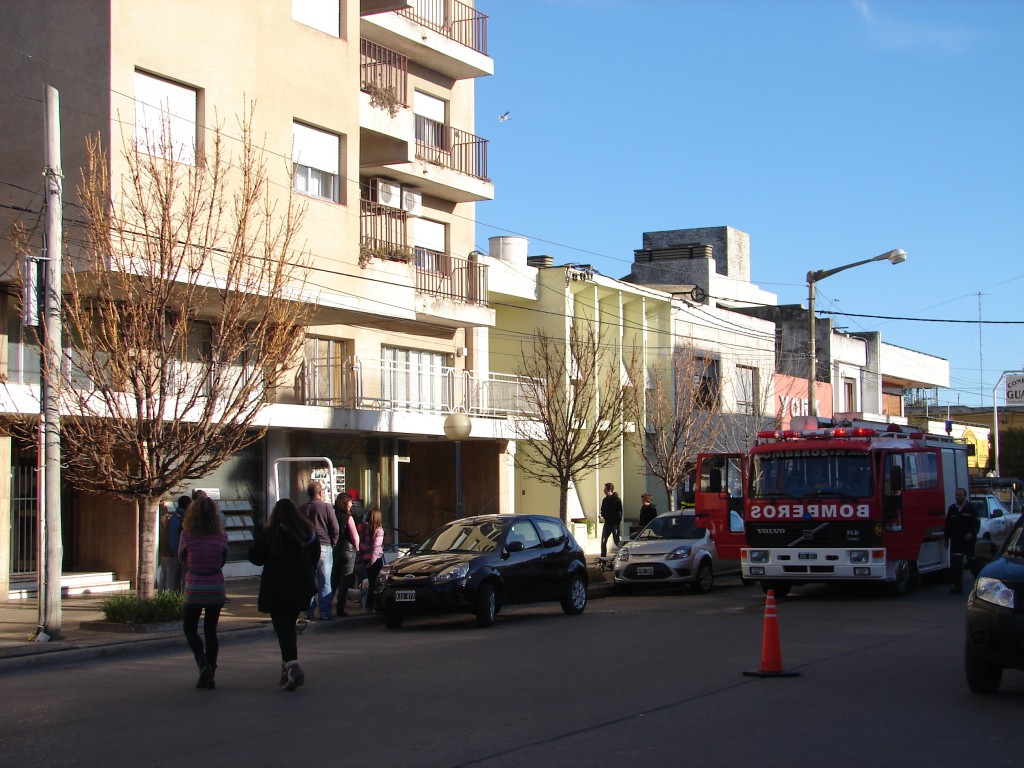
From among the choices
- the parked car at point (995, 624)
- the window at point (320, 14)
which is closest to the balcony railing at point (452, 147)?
the window at point (320, 14)

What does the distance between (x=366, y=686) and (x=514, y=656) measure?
2.47 metres

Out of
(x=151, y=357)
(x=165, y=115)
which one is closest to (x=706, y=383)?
(x=165, y=115)

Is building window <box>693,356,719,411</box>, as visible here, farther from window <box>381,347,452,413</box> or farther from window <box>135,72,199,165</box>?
window <box>135,72,199,165</box>

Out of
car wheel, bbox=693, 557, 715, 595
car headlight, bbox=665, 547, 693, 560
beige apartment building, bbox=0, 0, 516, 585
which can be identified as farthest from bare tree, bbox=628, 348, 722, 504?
car headlight, bbox=665, 547, 693, 560

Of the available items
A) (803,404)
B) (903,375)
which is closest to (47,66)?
(803,404)

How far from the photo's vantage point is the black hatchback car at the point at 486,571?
16062 millimetres

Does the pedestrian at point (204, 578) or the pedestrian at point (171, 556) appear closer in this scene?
the pedestrian at point (204, 578)

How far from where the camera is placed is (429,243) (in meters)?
29.1

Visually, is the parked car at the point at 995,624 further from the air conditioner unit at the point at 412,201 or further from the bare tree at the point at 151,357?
the air conditioner unit at the point at 412,201

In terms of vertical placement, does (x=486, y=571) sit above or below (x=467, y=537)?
below

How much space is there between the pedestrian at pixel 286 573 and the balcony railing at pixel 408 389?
45.0 feet

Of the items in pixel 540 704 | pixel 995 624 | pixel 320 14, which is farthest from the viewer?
pixel 320 14

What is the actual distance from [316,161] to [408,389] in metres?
5.63

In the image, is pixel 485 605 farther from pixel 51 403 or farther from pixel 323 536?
pixel 51 403
